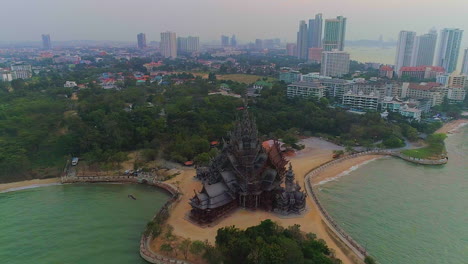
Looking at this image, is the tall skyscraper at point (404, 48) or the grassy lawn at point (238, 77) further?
the tall skyscraper at point (404, 48)

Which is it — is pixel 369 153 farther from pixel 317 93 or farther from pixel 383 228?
pixel 317 93

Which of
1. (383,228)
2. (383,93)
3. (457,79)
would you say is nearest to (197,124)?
(383,228)

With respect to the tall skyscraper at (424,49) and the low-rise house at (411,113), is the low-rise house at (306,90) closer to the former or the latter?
the low-rise house at (411,113)

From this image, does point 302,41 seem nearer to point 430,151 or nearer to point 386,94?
point 386,94

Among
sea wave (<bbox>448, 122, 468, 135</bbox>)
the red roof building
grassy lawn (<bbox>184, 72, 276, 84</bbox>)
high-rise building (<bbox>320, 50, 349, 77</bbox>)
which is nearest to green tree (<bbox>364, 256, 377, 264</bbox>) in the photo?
sea wave (<bbox>448, 122, 468, 135</bbox>)

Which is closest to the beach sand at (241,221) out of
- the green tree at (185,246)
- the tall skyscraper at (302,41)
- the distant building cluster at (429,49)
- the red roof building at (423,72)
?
the green tree at (185,246)

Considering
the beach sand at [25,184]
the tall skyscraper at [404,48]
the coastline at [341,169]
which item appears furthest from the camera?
the tall skyscraper at [404,48]

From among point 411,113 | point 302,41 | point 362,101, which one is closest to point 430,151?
point 411,113
